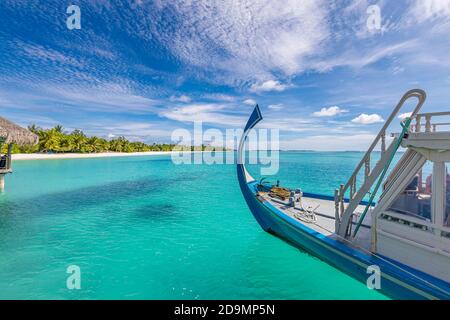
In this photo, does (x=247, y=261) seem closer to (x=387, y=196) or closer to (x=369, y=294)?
(x=369, y=294)

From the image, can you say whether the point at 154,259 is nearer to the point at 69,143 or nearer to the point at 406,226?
the point at 406,226

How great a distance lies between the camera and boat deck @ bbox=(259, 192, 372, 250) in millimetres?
6231

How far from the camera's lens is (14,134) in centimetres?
2217

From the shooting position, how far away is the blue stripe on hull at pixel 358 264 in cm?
406

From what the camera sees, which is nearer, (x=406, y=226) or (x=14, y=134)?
(x=406, y=226)

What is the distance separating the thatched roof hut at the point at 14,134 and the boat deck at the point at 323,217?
89.0 ft

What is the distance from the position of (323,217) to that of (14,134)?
3109 cm

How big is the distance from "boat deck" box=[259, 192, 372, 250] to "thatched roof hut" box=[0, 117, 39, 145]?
2714 centimetres

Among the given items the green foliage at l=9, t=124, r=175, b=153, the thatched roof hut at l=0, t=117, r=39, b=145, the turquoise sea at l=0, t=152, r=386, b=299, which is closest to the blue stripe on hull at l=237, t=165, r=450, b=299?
the turquoise sea at l=0, t=152, r=386, b=299

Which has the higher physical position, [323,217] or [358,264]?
[323,217]

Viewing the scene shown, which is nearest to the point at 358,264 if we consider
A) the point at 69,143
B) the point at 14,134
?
the point at 14,134

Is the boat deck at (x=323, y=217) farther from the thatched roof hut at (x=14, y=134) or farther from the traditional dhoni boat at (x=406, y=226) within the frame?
the thatched roof hut at (x=14, y=134)

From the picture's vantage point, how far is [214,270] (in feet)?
23.9
